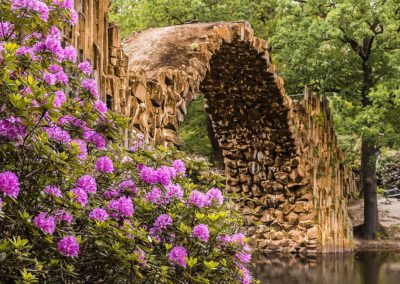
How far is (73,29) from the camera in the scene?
15.2 ft

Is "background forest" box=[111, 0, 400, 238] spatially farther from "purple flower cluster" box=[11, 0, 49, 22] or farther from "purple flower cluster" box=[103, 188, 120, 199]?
"purple flower cluster" box=[11, 0, 49, 22]

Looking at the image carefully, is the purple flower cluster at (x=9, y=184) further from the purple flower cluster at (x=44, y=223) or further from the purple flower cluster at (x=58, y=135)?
the purple flower cluster at (x=58, y=135)

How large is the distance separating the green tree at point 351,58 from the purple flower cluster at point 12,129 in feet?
37.7

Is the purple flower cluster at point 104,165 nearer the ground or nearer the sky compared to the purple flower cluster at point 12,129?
nearer the ground

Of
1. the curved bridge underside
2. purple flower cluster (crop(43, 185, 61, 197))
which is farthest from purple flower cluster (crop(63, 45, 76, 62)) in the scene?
the curved bridge underside

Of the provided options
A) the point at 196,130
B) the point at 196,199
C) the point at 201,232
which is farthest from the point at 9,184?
the point at 196,130

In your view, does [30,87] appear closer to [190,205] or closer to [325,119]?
[190,205]

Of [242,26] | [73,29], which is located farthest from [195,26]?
[73,29]

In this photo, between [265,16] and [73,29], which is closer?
[73,29]

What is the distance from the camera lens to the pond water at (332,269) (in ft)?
32.8

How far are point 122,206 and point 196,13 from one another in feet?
47.7

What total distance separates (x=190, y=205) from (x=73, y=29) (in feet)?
6.51

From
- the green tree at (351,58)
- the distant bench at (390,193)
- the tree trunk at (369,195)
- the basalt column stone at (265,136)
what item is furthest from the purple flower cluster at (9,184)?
the distant bench at (390,193)

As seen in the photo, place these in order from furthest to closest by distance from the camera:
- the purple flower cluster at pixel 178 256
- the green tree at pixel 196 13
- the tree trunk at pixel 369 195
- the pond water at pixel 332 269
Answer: the green tree at pixel 196 13 → the tree trunk at pixel 369 195 → the pond water at pixel 332 269 → the purple flower cluster at pixel 178 256
